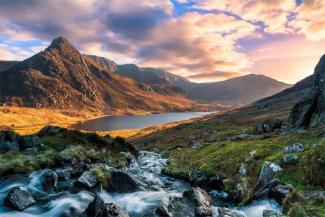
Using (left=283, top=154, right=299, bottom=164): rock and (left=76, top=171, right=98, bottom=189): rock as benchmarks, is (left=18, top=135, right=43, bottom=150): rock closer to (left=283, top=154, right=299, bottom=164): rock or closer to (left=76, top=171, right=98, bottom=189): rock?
(left=76, top=171, right=98, bottom=189): rock

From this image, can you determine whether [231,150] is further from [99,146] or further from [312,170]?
[99,146]

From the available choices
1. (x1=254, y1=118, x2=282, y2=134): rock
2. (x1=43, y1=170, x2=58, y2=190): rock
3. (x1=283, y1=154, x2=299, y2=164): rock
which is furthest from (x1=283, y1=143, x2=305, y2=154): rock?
(x1=254, y1=118, x2=282, y2=134): rock

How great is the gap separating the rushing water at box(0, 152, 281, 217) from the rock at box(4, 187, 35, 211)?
0.42m

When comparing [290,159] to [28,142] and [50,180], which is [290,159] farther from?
[28,142]

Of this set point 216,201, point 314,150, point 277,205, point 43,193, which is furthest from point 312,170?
point 43,193

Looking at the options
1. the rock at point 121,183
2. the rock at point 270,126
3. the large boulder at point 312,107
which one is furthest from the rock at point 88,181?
the rock at point 270,126

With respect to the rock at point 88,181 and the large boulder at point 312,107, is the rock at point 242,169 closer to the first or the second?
the rock at point 88,181

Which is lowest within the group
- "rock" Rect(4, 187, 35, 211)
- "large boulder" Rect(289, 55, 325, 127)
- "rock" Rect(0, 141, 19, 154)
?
"rock" Rect(4, 187, 35, 211)

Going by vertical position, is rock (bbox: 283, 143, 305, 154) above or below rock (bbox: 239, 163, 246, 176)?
above

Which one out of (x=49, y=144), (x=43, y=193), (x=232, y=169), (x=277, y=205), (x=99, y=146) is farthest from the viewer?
(x=99, y=146)

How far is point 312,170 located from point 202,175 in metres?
12.6

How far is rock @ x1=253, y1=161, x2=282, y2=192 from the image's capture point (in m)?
28.9

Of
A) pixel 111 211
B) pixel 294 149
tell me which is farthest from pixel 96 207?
pixel 294 149

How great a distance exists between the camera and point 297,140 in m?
38.2
